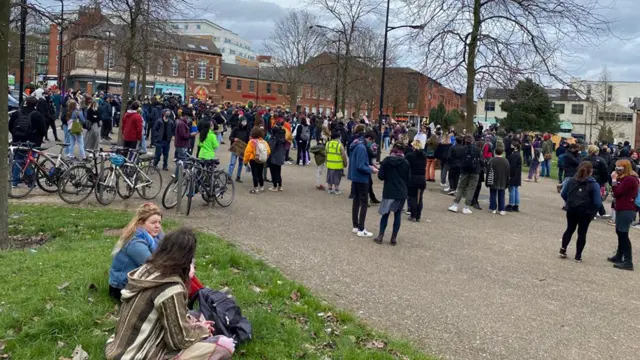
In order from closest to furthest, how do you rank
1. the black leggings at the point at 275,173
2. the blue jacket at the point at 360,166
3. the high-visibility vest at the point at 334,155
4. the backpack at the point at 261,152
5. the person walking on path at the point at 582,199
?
the person walking on path at the point at 582,199, the blue jacket at the point at 360,166, the backpack at the point at 261,152, the high-visibility vest at the point at 334,155, the black leggings at the point at 275,173

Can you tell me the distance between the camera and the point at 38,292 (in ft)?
18.1

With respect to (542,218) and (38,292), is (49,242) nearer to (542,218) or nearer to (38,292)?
(38,292)

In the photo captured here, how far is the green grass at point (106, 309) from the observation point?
15.2 ft

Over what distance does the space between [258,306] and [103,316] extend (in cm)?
146

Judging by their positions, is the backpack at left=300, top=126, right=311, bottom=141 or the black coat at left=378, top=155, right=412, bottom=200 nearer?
the black coat at left=378, top=155, right=412, bottom=200

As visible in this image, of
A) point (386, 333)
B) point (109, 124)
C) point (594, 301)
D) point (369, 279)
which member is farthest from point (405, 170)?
point (109, 124)

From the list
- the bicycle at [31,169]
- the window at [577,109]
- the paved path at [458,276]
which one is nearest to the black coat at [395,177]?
the paved path at [458,276]

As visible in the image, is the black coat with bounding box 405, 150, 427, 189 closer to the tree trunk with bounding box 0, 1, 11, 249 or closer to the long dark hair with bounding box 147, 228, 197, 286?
the tree trunk with bounding box 0, 1, 11, 249

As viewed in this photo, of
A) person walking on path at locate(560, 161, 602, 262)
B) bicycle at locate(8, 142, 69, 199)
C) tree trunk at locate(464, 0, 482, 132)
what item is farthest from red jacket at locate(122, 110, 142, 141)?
person walking on path at locate(560, 161, 602, 262)

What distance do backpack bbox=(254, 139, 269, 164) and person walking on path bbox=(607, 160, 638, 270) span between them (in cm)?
717

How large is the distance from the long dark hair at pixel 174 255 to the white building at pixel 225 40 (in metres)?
111

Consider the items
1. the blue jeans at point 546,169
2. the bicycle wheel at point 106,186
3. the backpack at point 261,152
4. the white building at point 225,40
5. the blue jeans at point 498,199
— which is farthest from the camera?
the white building at point 225,40

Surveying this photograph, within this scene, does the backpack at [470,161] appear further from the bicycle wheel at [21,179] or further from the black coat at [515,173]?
the bicycle wheel at [21,179]

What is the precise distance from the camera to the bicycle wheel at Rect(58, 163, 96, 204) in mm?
10281
